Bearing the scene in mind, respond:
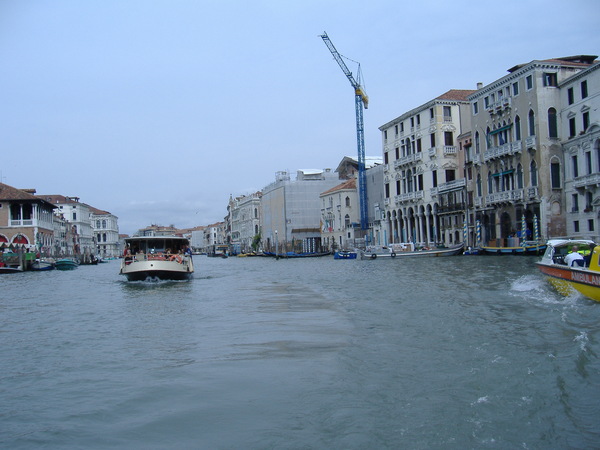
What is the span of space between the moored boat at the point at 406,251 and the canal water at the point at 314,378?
27.5 m

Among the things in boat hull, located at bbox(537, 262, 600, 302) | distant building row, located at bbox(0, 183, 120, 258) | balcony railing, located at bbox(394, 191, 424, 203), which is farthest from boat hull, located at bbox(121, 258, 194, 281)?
distant building row, located at bbox(0, 183, 120, 258)

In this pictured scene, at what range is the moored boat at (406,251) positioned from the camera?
131 feet

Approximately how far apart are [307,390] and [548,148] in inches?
1285

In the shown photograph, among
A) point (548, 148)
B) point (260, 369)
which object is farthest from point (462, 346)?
point (548, 148)

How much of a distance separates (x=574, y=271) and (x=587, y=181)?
2216cm

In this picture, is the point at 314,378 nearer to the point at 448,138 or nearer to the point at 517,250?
the point at 517,250

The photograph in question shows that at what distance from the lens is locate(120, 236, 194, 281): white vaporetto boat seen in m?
22.0

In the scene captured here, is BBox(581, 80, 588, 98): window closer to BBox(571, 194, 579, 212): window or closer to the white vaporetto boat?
BBox(571, 194, 579, 212): window

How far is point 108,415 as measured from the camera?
5480 mm

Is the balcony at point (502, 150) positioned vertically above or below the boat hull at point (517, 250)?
above

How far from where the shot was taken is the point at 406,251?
41562mm

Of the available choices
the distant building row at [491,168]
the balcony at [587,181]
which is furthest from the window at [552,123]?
the balcony at [587,181]

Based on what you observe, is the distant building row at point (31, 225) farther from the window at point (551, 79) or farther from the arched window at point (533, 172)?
the window at point (551, 79)

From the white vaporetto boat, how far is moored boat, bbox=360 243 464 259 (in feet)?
63.0
